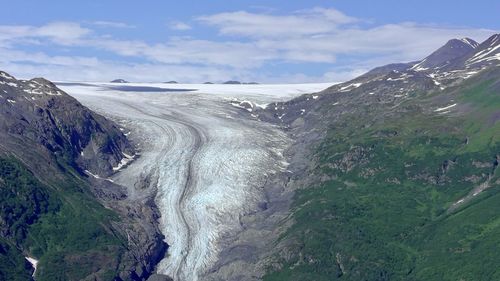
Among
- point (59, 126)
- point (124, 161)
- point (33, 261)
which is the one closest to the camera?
point (33, 261)

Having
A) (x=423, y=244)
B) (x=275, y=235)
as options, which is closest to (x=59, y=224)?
(x=275, y=235)

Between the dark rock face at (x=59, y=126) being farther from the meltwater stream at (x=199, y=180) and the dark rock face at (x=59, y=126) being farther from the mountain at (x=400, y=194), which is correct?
the mountain at (x=400, y=194)

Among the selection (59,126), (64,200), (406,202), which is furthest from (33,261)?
(406,202)

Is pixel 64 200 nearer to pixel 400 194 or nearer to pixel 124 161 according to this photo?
pixel 124 161

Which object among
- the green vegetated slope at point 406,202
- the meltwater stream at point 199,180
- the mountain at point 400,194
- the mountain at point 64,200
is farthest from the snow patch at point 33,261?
the green vegetated slope at point 406,202

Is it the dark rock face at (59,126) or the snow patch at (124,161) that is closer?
the dark rock face at (59,126)

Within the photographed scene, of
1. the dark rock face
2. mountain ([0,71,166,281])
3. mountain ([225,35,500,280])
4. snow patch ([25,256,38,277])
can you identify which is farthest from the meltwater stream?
snow patch ([25,256,38,277])
